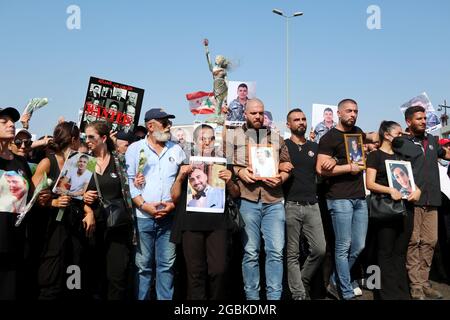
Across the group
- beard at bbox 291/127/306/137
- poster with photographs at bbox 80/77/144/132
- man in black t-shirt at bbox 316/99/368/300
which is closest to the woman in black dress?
A: poster with photographs at bbox 80/77/144/132

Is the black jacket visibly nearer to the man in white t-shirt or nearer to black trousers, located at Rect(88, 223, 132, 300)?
black trousers, located at Rect(88, 223, 132, 300)

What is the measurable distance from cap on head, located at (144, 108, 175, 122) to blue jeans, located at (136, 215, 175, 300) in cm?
Answer: 106

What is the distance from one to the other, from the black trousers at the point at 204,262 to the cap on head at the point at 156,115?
1238 mm

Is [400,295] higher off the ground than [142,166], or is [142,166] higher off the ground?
[142,166]

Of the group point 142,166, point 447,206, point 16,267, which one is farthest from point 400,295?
point 16,267

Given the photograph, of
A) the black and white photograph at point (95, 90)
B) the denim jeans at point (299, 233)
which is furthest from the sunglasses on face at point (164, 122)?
the black and white photograph at point (95, 90)

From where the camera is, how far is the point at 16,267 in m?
3.80

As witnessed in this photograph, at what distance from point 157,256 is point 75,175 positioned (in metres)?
1.20

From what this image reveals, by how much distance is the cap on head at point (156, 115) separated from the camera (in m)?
4.68

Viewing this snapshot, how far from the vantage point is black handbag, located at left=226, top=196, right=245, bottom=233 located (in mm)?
4477

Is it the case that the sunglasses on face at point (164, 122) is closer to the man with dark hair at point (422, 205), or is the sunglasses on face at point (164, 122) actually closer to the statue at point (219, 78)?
the man with dark hair at point (422, 205)

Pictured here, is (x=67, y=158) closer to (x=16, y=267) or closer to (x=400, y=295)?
(x=16, y=267)


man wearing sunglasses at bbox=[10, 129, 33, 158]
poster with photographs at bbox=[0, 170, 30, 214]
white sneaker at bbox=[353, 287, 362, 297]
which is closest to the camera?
poster with photographs at bbox=[0, 170, 30, 214]
